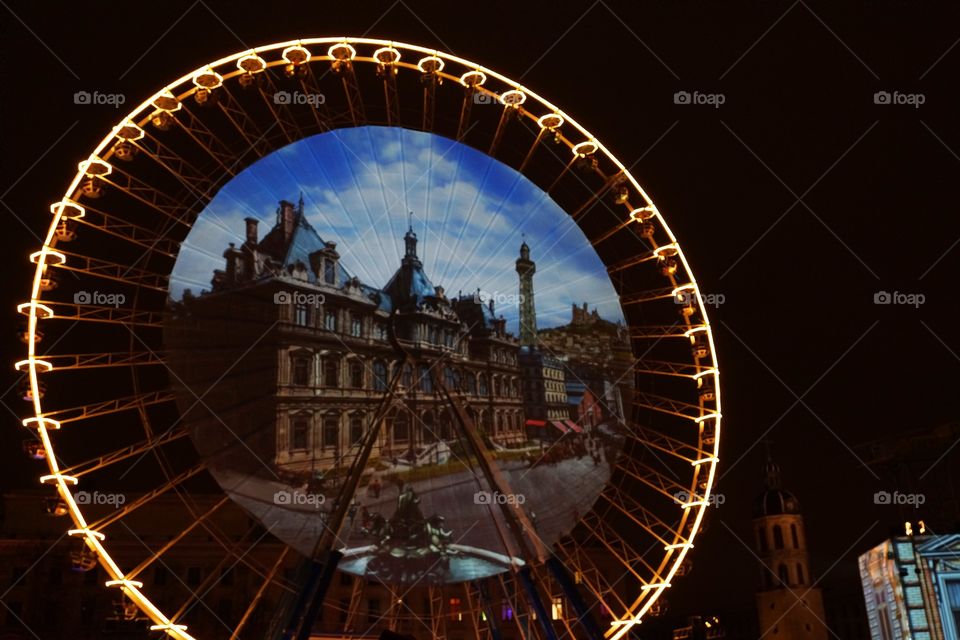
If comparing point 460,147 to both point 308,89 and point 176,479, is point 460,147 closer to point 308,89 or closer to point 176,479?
point 308,89

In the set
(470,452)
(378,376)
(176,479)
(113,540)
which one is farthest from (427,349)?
(113,540)

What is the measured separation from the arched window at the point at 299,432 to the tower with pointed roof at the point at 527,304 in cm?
644

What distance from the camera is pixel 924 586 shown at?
4703 centimetres

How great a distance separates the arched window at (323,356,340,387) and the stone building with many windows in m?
0.03

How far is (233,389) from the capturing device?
24.1 meters

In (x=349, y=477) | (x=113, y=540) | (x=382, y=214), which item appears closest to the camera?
(x=349, y=477)

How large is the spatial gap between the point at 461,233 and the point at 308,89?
6.33m

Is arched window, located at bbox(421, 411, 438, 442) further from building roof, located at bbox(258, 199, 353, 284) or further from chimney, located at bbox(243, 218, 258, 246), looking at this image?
chimney, located at bbox(243, 218, 258, 246)

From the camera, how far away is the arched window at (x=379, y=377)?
24.7m

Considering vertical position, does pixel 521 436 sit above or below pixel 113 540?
above

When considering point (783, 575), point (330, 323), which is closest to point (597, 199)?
point (330, 323)

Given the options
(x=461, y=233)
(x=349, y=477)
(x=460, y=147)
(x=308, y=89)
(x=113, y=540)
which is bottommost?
(x=113, y=540)

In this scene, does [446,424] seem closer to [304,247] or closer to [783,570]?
[304,247]
